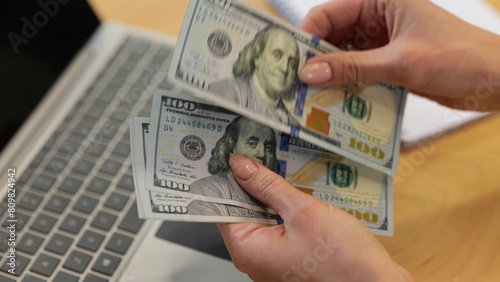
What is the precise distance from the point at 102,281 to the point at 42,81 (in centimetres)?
35

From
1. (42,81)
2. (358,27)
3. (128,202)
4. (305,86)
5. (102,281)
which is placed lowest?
(102,281)

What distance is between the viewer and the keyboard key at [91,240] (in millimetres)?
644

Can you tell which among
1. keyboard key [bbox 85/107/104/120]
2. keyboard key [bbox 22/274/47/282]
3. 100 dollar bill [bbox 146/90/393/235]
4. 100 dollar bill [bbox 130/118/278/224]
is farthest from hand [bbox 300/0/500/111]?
keyboard key [bbox 22/274/47/282]

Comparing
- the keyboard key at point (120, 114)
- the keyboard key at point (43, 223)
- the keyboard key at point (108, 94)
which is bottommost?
the keyboard key at point (43, 223)

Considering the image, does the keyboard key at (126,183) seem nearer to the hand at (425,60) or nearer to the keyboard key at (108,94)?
the keyboard key at (108,94)

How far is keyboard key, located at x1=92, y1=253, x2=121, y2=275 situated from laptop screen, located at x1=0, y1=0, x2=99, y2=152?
0.80 feet

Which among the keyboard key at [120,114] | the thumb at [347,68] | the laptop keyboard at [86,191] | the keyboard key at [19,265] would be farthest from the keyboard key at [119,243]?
the thumb at [347,68]

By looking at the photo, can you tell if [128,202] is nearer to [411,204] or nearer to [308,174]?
[308,174]

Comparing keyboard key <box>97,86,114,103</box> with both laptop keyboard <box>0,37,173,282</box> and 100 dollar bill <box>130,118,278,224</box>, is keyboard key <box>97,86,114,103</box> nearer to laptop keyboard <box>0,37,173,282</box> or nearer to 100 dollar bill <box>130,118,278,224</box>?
laptop keyboard <box>0,37,173,282</box>

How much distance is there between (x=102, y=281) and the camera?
0.62 meters

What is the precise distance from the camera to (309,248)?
0.54m

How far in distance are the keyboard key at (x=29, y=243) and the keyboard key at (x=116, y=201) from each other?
10 cm

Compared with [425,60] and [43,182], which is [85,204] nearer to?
[43,182]

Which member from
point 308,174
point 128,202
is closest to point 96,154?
point 128,202
